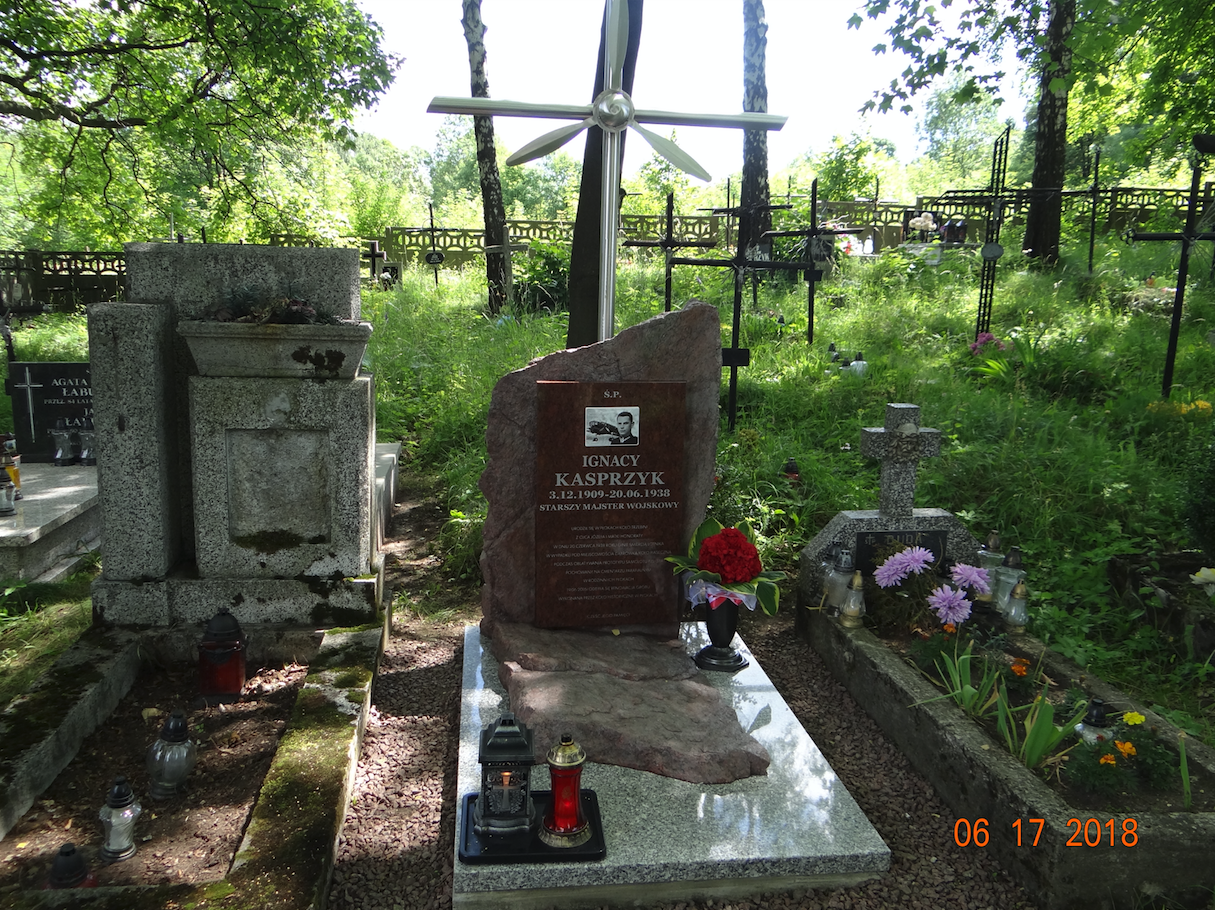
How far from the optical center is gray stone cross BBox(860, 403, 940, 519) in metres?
4.66

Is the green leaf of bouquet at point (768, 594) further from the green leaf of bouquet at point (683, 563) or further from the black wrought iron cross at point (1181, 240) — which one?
the black wrought iron cross at point (1181, 240)

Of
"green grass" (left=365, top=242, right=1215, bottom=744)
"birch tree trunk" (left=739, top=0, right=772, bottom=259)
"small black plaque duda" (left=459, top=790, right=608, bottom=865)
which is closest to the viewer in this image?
"small black plaque duda" (left=459, top=790, right=608, bottom=865)

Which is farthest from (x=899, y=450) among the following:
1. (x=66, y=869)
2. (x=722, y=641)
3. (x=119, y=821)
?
(x=66, y=869)

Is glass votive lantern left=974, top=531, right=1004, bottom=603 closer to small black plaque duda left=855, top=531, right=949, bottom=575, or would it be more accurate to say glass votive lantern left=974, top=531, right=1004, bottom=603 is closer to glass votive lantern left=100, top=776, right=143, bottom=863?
small black plaque duda left=855, top=531, right=949, bottom=575

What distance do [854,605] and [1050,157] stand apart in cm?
1014

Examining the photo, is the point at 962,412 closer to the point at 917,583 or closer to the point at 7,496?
the point at 917,583

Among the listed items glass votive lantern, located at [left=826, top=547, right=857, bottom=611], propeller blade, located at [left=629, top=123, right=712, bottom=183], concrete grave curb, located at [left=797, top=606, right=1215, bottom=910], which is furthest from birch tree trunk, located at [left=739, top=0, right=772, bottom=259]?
concrete grave curb, located at [left=797, top=606, right=1215, bottom=910]

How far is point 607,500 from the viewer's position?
4.20 m

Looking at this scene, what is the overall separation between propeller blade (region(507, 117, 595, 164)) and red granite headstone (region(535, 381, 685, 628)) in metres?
1.33

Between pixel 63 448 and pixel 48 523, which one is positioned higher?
pixel 63 448

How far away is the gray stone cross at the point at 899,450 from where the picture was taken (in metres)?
4.66

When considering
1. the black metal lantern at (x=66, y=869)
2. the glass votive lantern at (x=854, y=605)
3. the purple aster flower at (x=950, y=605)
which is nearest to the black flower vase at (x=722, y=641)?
the glass votive lantern at (x=854, y=605)

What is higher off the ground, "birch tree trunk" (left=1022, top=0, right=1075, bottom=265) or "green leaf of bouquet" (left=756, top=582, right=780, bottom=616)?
"birch tree trunk" (left=1022, top=0, right=1075, bottom=265)
